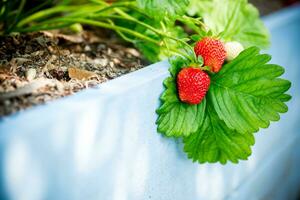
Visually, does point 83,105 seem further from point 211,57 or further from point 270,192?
point 270,192

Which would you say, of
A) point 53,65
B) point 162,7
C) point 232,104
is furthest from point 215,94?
point 53,65

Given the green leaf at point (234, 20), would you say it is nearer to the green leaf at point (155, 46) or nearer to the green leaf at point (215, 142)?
the green leaf at point (155, 46)

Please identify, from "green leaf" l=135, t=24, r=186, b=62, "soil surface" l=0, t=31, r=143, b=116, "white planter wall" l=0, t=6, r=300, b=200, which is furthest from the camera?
"green leaf" l=135, t=24, r=186, b=62

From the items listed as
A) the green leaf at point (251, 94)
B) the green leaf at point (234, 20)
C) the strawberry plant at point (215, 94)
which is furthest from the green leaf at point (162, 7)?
the green leaf at point (234, 20)

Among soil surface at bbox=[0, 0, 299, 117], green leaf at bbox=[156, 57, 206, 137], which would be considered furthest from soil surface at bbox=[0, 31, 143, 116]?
green leaf at bbox=[156, 57, 206, 137]

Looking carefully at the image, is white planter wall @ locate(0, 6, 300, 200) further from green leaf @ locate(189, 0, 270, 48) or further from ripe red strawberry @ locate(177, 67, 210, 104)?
green leaf @ locate(189, 0, 270, 48)

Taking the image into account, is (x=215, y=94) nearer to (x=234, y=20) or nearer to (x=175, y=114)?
(x=175, y=114)
